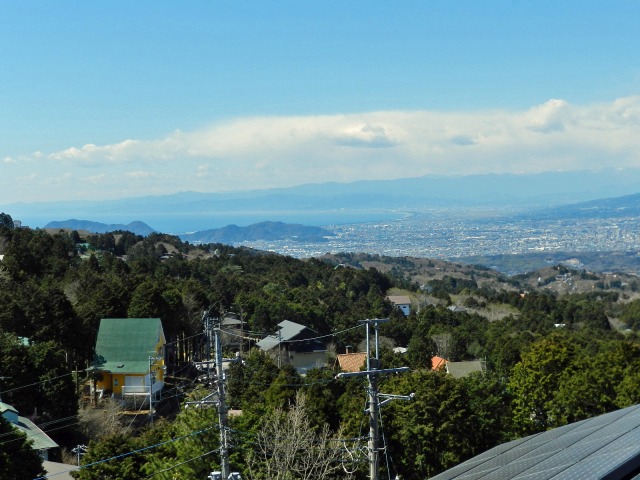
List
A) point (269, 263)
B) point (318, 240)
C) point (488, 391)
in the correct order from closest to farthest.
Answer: point (488, 391) → point (269, 263) → point (318, 240)

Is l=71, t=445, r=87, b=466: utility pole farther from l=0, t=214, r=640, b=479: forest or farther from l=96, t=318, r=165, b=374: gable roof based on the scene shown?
l=96, t=318, r=165, b=374: gable roof

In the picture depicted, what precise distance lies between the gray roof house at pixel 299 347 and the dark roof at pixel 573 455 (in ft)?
74.1

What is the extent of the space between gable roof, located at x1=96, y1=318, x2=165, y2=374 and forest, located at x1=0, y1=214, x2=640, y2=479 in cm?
86

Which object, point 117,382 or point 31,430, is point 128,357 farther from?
point 31,430

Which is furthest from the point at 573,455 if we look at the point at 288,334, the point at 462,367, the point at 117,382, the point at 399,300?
the point at 399,300

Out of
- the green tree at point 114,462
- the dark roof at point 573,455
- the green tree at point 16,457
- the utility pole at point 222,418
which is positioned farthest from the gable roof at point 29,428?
the dark roof at point 573,455

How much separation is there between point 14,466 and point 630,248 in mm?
193157

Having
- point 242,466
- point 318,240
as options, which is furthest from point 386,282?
point 318,240

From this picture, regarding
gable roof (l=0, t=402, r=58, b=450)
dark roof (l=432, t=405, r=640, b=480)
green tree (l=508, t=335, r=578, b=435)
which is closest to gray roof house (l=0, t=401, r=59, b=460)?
gable roof (l=0, t=402, r=58, b=450)

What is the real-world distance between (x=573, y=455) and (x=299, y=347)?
2688 cm

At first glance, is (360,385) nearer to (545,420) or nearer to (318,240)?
(545,420)

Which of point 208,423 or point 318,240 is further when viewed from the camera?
point 318,240

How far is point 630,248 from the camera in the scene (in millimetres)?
185500

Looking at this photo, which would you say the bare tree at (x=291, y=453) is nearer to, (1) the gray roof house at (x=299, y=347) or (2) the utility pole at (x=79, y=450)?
(2) the utility pole at (x=79, y=450)
